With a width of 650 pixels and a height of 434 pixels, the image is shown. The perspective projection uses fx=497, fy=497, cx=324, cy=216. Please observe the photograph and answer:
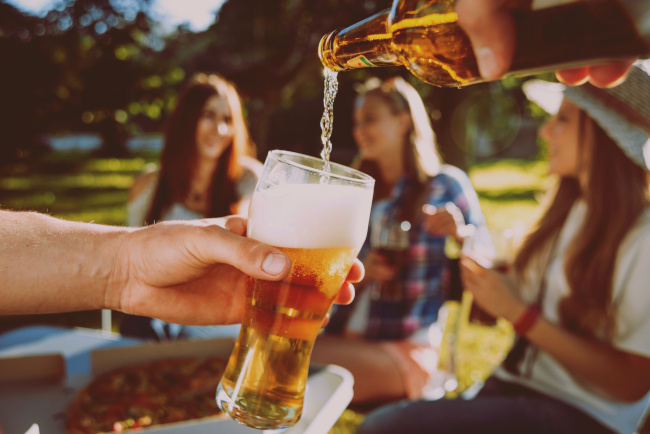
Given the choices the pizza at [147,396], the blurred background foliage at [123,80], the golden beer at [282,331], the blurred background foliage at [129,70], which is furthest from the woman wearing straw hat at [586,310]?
the blurred background foliage at [129,70]

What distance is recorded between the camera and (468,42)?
1.17m

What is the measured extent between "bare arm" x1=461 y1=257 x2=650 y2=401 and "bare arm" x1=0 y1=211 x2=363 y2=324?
3.57ft

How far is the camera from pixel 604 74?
1271 millimetres

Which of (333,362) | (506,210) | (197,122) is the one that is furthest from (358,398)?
(506,210)

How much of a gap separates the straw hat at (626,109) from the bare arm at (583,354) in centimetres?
76

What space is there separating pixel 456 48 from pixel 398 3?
0.57 feet

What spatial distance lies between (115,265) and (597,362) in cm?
182

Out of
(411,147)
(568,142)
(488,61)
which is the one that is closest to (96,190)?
(411,147)

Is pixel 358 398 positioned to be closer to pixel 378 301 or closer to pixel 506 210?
pixel 378 301

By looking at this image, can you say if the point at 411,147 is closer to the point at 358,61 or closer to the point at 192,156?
the point at 192,156

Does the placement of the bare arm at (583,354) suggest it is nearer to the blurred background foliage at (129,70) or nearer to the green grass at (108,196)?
the green grass at (108,196)

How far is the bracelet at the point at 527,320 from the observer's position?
83.3 inches

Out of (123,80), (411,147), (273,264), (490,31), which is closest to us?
(490,31)

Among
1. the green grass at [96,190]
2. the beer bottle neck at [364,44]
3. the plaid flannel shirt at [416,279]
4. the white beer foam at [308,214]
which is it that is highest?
the beer bottle neck at [364,44]
